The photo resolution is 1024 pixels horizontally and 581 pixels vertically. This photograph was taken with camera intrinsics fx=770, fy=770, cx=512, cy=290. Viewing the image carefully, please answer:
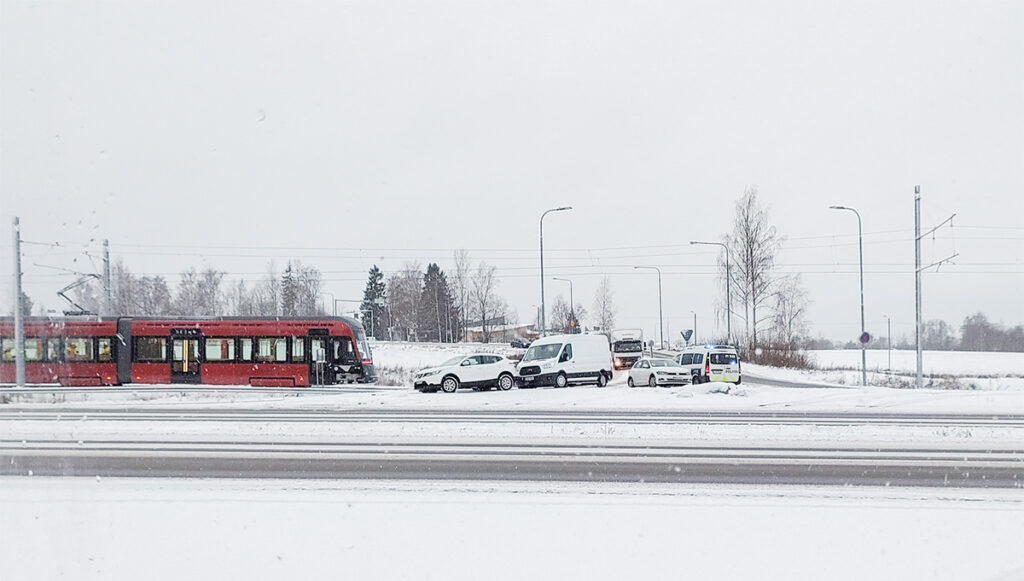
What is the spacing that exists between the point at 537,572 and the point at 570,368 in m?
24.1

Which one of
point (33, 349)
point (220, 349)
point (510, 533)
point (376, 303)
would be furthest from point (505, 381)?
point (376, 303)

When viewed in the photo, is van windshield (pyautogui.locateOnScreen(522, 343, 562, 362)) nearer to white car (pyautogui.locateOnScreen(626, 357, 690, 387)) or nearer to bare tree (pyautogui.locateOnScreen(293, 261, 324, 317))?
white car (pyautogui.locateOnScreen(626, 357, 690, 387))

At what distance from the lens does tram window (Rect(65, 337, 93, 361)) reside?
110 feet

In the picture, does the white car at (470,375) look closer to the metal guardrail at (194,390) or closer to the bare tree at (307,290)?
the metal guardrail at (194,390)

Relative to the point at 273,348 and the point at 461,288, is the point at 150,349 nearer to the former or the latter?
the point at 273,348

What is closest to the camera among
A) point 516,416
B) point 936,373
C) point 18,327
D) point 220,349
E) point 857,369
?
point 516,416

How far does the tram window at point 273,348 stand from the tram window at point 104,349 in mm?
6414

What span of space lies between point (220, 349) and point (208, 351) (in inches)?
21.5

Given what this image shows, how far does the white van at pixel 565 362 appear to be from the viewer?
30.3 meters

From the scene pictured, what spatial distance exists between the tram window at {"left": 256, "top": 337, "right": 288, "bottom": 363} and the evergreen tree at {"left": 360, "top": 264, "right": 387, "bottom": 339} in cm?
6267

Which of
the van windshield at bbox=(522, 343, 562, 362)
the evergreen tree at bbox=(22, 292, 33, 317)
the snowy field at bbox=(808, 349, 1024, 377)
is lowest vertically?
the snowy field at bbox=(808, 349, 1024, 377)

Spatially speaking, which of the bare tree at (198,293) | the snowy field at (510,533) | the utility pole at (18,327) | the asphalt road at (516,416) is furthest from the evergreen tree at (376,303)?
the snowy field at (510,533)

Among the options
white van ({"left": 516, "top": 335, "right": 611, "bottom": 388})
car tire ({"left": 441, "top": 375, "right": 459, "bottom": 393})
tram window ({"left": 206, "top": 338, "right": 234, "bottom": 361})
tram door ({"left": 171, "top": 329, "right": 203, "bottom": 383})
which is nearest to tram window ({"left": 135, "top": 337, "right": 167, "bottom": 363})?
tram door ({"left": 171, "top": 329, "right": 203, "bottom": 383})

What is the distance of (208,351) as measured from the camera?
33.8m
